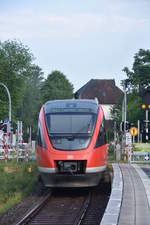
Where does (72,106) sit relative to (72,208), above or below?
above

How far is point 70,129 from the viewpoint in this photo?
16781mm

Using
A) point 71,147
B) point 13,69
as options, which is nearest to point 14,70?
point 13,69

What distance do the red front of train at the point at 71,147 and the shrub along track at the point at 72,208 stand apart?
0.59m

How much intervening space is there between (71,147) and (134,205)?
422cm

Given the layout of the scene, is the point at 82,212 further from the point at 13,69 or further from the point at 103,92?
the point at 103,92

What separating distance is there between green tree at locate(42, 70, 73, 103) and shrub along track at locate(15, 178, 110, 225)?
84.5 metres

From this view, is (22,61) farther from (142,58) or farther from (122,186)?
(122,186)

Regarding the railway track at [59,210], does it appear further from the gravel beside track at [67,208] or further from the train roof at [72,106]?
the train roof at [72,106]

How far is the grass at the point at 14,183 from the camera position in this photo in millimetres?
16625

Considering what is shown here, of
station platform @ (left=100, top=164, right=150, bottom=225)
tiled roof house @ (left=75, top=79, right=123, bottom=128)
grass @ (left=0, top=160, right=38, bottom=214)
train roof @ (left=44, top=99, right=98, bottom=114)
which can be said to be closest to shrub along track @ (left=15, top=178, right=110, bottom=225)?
station platform @ (left=100, top=164, right=150, bottom=225)

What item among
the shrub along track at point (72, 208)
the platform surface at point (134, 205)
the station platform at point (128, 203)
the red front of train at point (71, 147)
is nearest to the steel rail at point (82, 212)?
the shrub along track at point (72, 208)

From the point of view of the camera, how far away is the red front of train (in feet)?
52.7

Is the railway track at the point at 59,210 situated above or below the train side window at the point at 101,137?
below

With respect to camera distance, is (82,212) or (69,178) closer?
(82,212)
